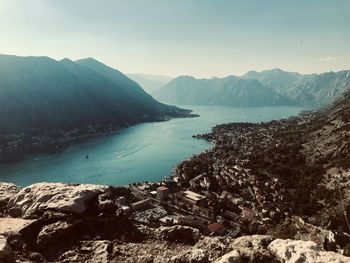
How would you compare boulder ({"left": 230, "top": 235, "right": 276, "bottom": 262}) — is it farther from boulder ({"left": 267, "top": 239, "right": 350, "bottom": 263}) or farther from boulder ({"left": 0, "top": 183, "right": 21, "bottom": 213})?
boulder ({"left": 0, "top": 183, "right": 21, "bottom": 213})

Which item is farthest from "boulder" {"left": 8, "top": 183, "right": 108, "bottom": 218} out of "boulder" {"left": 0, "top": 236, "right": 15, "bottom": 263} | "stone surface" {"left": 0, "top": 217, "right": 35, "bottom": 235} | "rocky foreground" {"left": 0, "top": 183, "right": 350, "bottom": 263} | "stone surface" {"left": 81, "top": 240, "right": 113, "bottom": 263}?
"boulder" {"left": 0, "top": 236, "right": 15, "bottom": 263}

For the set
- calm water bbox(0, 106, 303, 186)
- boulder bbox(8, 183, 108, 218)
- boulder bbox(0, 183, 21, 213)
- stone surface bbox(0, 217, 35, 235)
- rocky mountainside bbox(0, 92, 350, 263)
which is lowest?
calm water bbox(0, 106, 303, 186)

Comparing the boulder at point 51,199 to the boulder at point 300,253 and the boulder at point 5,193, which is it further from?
the boulder at point 300,253

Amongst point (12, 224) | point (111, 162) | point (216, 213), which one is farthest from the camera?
point (111, 162)

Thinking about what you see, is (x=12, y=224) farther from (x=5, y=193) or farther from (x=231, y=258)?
(x=231, y=258)

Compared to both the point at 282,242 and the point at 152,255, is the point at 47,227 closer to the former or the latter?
the point at 152,255

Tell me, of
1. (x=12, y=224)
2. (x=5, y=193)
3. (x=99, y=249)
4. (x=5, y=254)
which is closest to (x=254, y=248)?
(x=99, y=249)
